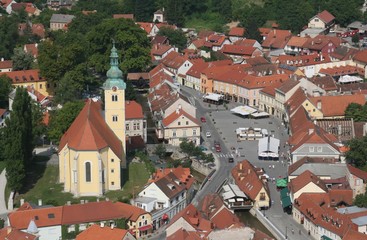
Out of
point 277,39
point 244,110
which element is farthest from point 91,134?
point 277,39

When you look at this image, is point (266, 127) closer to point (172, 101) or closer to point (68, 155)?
point (172, 101)

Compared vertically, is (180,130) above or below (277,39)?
below

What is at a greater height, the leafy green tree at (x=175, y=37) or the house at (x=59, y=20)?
the house at (x=59, y=20)

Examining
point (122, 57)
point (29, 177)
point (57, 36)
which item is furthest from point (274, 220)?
point (57, 36)

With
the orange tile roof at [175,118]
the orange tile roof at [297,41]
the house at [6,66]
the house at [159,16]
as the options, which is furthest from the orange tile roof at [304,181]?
the house at [159,16]

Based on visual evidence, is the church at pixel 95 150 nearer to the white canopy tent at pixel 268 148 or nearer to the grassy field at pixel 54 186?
the grassy field at pixel 54 186

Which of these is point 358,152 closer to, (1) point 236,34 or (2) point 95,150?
(2) point 95,150

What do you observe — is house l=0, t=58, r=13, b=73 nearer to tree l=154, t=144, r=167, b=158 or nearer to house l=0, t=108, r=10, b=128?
house l=0, t=108, r=10, b=128

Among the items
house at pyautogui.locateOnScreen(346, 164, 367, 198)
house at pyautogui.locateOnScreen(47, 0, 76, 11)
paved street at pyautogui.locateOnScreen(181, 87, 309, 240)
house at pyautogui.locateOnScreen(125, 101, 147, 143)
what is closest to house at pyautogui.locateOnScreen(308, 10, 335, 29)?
paved street at pyautogui.locateOnScreen(181, 87, 309, 240)
